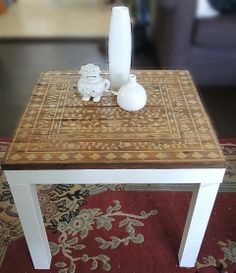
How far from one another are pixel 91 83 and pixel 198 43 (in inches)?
46.6

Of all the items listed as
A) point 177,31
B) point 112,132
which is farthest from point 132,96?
point 177,31

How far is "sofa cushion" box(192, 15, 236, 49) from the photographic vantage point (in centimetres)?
191

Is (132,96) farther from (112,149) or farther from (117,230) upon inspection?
(117,230)

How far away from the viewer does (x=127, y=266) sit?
1.13 meters

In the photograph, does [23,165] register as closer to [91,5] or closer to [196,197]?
[196,197]

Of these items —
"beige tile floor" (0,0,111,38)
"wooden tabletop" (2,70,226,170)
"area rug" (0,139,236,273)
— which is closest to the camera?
"wooden tabletop" (2,70,226,170)

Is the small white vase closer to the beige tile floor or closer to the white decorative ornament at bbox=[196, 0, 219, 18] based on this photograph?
the white decorative ornament at bbox=[196, 0, 219, 18]

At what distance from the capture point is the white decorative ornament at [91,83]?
1.03 meters

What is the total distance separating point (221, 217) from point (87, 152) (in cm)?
71

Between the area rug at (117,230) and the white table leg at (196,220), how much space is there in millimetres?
65

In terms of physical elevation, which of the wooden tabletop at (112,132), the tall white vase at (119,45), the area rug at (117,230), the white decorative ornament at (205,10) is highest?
the tall white vase at (119,45)

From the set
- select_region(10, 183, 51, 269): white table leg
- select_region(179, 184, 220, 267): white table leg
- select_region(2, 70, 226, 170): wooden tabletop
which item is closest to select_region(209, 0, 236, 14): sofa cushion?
select_region(2, 70, 226, 170): wooden tabletop

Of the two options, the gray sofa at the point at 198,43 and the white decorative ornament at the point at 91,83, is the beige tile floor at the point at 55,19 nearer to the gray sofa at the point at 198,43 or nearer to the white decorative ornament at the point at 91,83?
the gray sofa at the point at 198,43

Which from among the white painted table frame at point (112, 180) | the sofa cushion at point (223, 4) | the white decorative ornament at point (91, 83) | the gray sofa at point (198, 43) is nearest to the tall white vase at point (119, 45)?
the white decorative ornament at point (91, 83)
